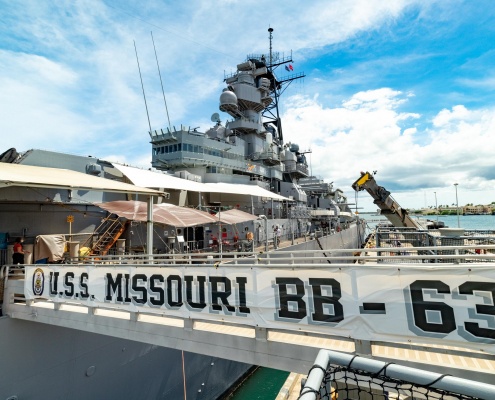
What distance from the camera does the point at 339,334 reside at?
13.5ft

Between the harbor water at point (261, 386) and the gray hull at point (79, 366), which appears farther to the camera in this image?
the harbor water at point (261, 386)

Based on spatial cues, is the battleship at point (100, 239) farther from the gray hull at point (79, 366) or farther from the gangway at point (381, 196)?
the gangway at point (381, 196)

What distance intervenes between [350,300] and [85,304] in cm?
591

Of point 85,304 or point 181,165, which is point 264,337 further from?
point 181,165

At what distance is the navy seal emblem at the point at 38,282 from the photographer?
7168mm

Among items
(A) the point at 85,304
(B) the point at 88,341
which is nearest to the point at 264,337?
(A) the point at 85,304

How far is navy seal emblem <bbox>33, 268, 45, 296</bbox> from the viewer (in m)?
7.17

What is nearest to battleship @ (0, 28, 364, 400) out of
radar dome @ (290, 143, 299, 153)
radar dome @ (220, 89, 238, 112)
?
radar dome @ (220, 89, 238, 112)

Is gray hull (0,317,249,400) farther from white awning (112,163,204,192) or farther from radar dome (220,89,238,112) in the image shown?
radar dome (220,89,238,112)

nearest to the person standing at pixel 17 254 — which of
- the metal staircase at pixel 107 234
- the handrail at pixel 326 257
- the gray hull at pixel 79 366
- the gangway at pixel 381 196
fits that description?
the handrail at pixel 326 257

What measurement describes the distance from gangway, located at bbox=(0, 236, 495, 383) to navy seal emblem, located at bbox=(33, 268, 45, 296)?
1.08 metres

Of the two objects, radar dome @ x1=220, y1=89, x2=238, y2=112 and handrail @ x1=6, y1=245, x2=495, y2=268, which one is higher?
radar dome @ x1=220, y1=89, x2=238, y2=112

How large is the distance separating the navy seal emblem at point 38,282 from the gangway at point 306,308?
1080 mm

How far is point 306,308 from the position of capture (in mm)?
4379
